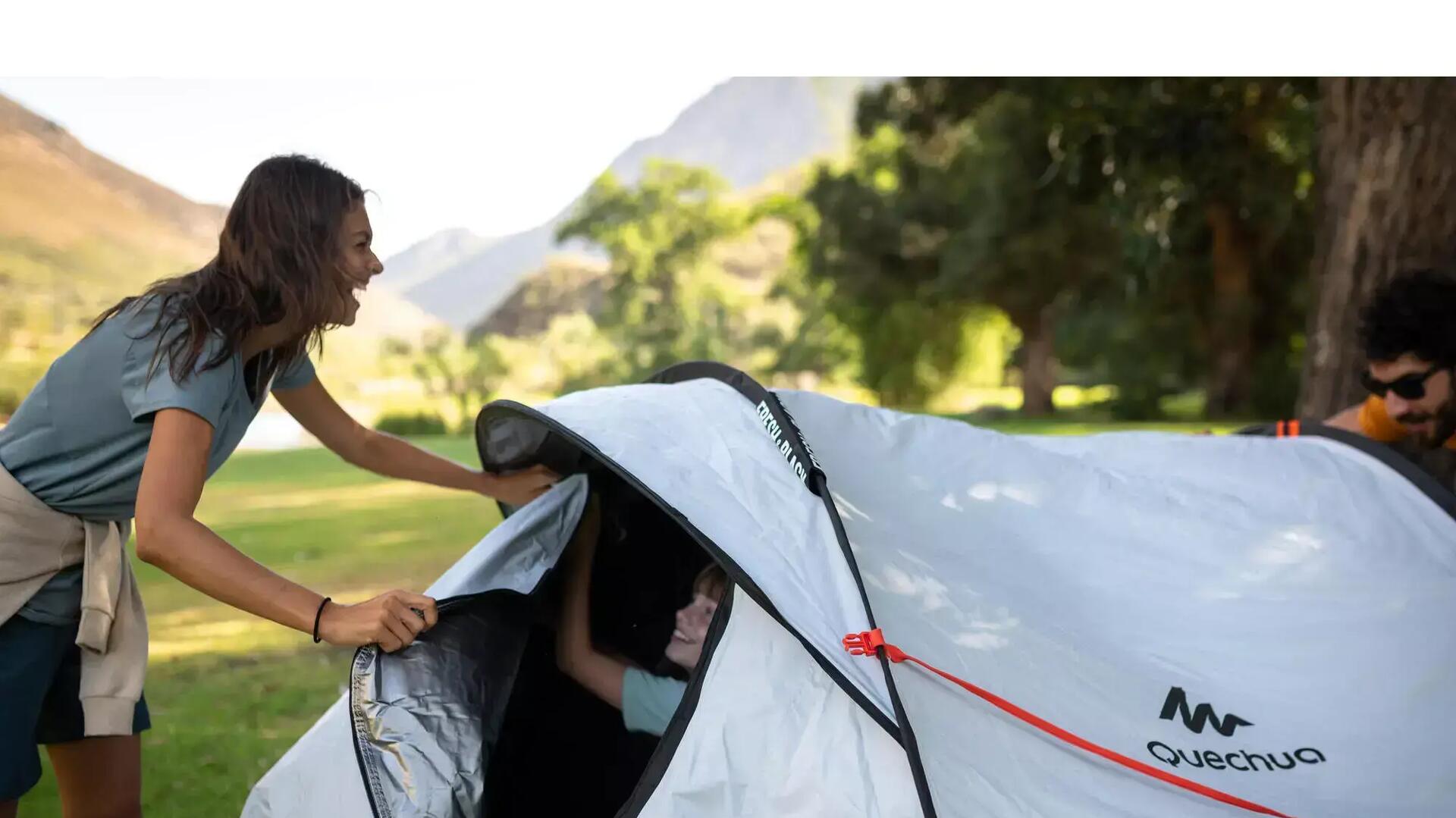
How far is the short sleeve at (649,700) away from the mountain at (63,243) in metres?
9.82

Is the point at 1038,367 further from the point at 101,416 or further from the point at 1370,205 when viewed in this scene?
the point at 101,416

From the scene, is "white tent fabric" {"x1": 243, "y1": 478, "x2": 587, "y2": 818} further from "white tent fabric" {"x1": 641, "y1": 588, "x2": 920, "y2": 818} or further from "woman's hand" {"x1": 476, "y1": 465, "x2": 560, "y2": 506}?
"white tent fabric" {"x1": 641, "y1": 588, "x2": 920, "y2": 818}

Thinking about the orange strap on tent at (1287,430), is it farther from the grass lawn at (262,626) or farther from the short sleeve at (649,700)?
the grass lawn at (262,626)

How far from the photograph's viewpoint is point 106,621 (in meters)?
1.59

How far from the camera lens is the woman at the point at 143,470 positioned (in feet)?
4.68

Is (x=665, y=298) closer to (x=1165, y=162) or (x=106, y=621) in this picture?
(x=1165, y=162)

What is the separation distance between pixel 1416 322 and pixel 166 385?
8.06ft

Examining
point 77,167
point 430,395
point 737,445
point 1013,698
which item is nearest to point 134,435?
point 737,445

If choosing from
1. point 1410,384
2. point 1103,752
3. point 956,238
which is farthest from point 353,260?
point 956,238

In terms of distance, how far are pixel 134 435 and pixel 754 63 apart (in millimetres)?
8017

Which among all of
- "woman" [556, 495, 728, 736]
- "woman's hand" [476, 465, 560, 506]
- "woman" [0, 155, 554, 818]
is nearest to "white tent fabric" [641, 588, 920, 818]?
"woman" [556, 495, 728, 736]

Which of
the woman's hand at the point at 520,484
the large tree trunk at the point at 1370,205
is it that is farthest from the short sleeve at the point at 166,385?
the large tree trunk at the point at 1370,205

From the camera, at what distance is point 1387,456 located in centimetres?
233

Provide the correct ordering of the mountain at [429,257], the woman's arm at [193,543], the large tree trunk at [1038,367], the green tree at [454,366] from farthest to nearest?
the mountain at [429,257], the large tree trunk at [1038,367], the green tree at [454,366], the woman's arm at [193,543]
